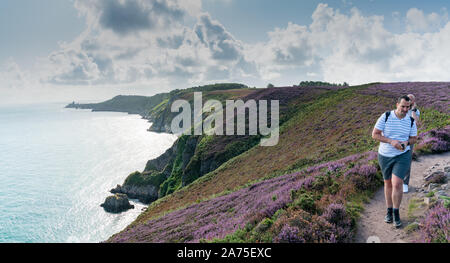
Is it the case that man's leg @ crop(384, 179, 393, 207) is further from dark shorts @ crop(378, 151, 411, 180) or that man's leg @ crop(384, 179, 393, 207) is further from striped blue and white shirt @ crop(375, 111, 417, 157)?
striped blue and white shirt @ crop(375, 111, 417, 157)

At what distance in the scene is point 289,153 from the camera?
32031mm

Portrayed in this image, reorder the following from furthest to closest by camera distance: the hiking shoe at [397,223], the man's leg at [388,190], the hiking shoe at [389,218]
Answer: the hiking shoe at [389,218] < the man's leg at [388,190] < the hiking shoe at [397,223]

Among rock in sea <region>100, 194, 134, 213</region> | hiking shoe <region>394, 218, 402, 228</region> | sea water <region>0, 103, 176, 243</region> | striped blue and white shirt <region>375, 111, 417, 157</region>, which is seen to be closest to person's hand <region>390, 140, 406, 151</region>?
striped blue and white shirt <region>375, 111, 417, 157</region>

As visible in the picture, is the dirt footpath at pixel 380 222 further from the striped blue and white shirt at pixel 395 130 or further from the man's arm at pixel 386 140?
the man's arm at pixel 386 140

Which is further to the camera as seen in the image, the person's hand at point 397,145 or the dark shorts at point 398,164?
the dark shorts at point 398,164

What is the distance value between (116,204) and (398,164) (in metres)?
65.2

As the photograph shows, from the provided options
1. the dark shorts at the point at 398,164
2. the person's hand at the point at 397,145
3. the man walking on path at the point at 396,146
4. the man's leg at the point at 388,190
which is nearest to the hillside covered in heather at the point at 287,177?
the man's leg at the point at 388,190

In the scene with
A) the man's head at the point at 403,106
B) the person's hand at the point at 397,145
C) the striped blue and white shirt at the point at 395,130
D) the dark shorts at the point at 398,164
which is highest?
the man's head at the point at 403,106

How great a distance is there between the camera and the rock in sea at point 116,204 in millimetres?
58156

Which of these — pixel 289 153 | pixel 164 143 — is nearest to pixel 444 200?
pixel 289 153

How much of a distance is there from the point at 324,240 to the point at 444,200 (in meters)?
4.26

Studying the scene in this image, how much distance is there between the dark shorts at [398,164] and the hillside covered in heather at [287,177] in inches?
72.9

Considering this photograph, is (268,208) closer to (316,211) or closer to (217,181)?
(316,211)

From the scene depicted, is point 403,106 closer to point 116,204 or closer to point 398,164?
point 398,164
